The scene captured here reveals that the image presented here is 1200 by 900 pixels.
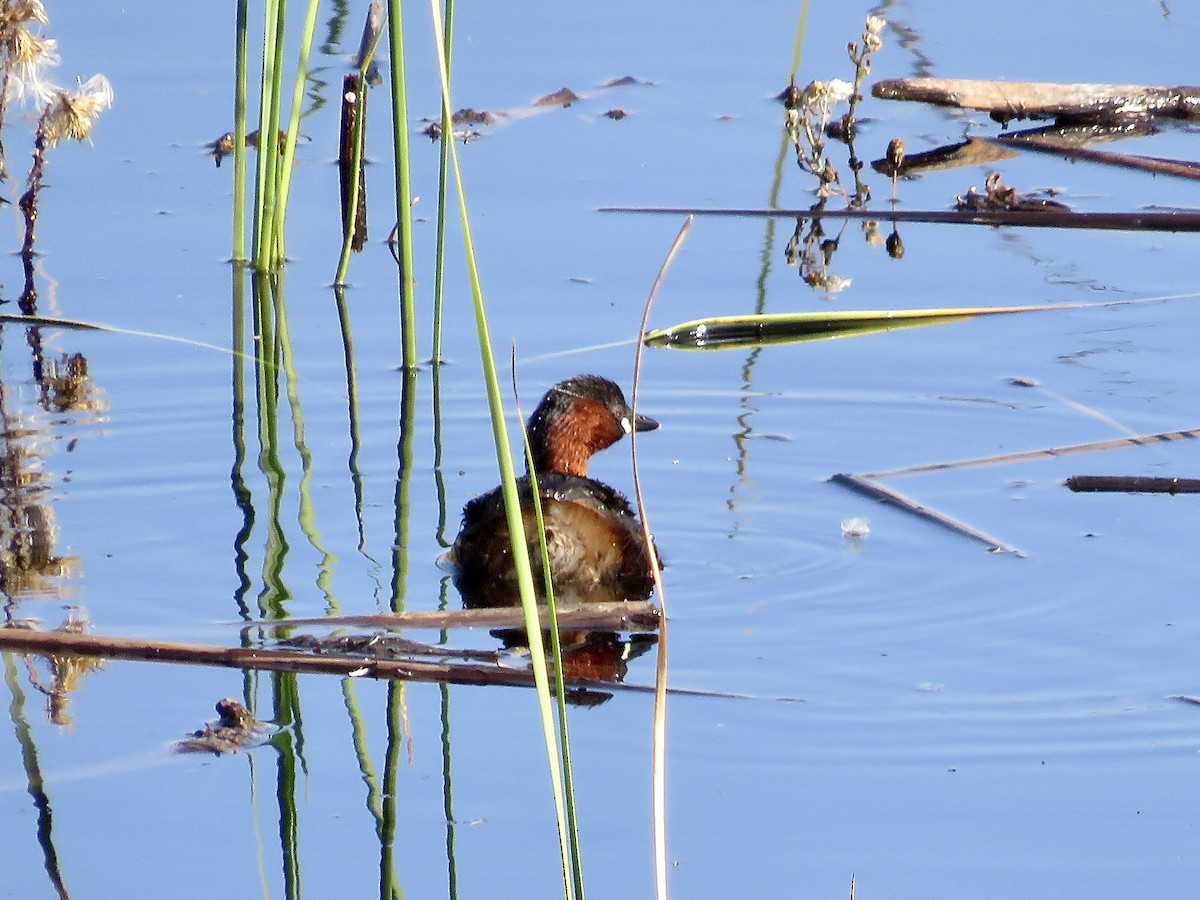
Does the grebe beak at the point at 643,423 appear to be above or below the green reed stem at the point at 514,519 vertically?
below

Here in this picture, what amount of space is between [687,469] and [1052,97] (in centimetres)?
327

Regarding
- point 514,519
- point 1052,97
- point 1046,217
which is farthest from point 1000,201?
point 514,519

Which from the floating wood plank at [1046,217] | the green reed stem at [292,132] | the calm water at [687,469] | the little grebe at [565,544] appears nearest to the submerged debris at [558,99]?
the calm water at [687,469]

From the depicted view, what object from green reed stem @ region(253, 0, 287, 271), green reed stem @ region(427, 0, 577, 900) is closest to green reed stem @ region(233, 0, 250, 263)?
green reed stem @ region(253, 0, 287, 271)

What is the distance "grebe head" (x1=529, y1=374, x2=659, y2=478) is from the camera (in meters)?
6.78

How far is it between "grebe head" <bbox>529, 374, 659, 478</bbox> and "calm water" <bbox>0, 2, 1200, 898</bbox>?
0.19 meters

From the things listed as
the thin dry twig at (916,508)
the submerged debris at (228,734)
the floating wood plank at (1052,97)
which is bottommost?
the submerged debris at (228,734)

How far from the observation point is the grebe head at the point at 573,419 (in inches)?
267

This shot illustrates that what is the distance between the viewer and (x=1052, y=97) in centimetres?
920

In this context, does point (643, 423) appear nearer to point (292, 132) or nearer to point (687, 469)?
point (687, 469)

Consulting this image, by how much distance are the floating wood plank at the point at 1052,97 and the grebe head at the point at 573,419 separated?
110 inches

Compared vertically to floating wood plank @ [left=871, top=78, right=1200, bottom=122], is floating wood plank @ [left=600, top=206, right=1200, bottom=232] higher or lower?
lower

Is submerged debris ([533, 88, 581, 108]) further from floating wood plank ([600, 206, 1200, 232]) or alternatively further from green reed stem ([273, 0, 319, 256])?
floating wood plank ([600, 206, 1200, 232])

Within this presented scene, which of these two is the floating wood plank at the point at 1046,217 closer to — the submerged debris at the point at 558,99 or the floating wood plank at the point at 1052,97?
the floating wood plank at the point at 1052,97
